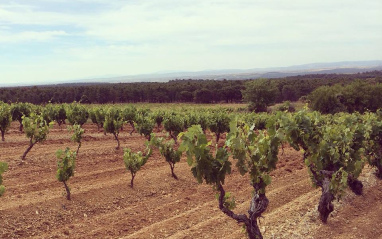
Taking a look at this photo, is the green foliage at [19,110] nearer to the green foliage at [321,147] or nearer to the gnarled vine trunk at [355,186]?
the green foliage at [321,147]

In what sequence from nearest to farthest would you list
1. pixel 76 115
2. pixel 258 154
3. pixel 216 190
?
pixel 258 154
pixel 216 190
pixel 76 115

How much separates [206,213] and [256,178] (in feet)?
14.2

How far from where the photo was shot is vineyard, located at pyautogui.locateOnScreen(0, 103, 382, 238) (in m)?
8.20

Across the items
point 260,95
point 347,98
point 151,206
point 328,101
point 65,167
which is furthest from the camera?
point 260,95

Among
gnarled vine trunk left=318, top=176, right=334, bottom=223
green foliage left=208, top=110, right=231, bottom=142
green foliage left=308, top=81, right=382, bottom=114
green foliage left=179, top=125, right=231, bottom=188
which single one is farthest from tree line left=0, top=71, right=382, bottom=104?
green foliage left=179, top=125, right=231, bottom=188

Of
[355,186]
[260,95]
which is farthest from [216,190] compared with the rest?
[260,95]

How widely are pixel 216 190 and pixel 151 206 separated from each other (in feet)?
16.9

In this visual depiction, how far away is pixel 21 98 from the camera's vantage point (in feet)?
265

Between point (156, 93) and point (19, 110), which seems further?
point (156, 93)

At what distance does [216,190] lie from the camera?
8336mm

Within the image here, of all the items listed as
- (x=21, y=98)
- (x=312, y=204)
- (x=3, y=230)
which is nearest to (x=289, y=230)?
(x=312, y=204)

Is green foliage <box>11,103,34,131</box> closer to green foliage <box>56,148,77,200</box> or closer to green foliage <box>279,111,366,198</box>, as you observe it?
green foliage <box>56,148,77,200</box>

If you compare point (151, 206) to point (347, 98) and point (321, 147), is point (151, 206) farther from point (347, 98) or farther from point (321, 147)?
point (347, 98)

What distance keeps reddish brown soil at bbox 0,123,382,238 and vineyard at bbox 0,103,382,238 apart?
4 centimetres
